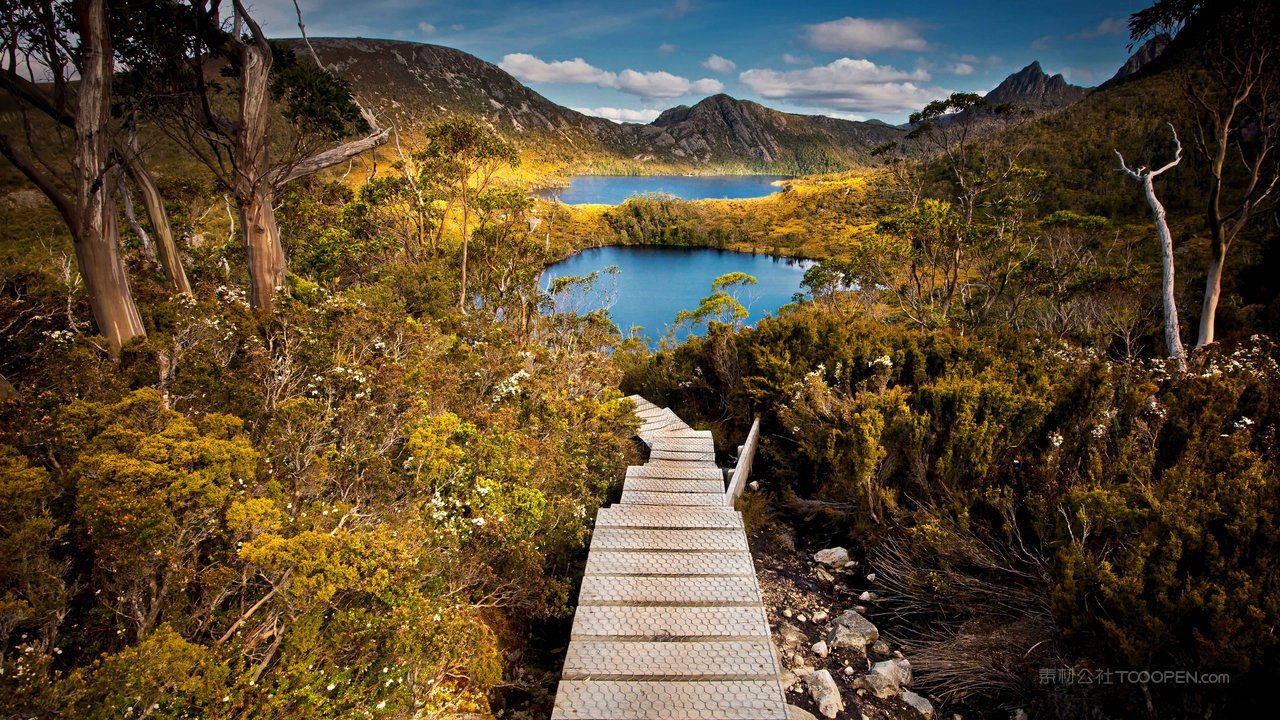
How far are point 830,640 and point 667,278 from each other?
62736 mm

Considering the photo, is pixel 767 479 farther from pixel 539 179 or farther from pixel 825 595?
pixel 539 179

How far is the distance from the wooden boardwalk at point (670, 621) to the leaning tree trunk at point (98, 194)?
5307 millimetres

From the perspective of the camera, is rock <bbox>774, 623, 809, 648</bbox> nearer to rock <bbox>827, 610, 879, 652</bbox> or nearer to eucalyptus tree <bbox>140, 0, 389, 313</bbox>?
rock <bbox>827, 610, 879, 652</bbox>

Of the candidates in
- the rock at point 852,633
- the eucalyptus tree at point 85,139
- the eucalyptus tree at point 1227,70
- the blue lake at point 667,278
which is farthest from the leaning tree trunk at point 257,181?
the blue lake at point 667,278

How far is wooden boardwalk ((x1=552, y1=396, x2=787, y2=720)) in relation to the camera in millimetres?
3535

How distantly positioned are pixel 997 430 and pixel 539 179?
11870 centimetres

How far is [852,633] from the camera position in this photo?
15.8ft

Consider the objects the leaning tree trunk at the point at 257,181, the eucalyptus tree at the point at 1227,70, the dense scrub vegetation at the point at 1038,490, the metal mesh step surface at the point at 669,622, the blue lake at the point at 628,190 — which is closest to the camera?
the dense scrub vegetation at the point at 1038,490

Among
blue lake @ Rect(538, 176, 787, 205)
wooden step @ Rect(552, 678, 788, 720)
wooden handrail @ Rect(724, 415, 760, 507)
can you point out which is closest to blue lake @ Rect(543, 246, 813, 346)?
wooden handrail @ Rect(724, 415, 760, 507)

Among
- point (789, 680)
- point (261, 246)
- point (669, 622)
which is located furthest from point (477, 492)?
point (261, 246)

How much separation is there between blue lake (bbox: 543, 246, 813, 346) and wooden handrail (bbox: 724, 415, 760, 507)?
33.4m

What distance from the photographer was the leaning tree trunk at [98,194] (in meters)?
5.14

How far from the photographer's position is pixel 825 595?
5.45 meters

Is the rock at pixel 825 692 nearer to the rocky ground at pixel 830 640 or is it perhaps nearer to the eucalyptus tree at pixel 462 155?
the rocky ground at pixel 830 640
